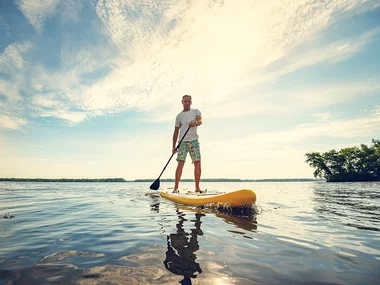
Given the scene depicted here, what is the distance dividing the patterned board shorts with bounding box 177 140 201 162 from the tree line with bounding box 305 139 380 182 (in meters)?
59.2

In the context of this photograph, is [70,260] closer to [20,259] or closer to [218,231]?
[20,259]

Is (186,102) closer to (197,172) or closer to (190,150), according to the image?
(190,150)

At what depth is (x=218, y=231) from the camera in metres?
3.25

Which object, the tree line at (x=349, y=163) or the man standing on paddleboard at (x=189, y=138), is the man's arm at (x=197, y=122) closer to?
the man standing on paddleboard at (x=189, y=138)

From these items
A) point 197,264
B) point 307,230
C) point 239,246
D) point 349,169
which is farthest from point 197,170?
point 349,169

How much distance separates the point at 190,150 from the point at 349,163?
61859mm

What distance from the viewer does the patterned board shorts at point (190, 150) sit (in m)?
7.73

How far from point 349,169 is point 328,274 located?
214 ft

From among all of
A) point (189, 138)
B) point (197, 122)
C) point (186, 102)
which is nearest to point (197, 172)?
point (189, 138)

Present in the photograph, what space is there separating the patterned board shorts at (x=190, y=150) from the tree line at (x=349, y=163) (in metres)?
59.2

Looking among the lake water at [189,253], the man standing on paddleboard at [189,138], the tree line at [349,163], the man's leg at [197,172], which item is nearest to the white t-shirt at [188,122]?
the man standing on paddleboard at [189,138]

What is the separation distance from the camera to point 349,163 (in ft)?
177

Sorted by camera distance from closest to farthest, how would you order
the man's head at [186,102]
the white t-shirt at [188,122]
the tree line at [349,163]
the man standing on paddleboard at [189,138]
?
the man standing on paddleboard at [189,138] < the white t-shirt at [188,122] < the man's head at [186,102] < the tree line at [349,163]

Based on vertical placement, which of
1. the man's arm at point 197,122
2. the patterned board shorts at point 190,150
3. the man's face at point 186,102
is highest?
the man's face at point 186,102
